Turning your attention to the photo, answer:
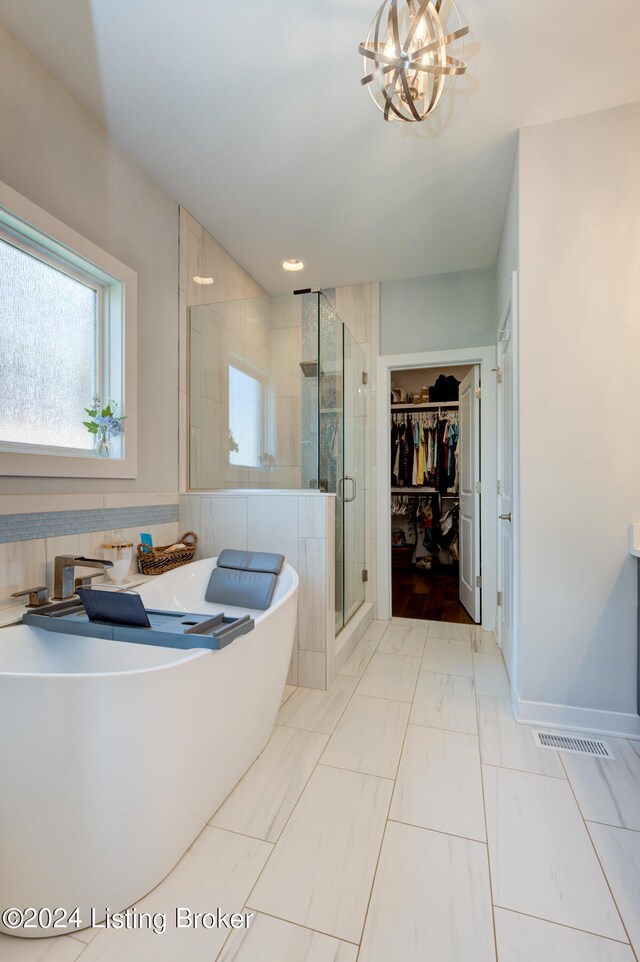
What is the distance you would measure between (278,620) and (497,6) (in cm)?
224

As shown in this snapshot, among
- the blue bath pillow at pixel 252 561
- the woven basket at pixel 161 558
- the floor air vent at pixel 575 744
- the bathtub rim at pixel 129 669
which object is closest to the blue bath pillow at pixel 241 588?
the blue bath pillow at pixel 252 561

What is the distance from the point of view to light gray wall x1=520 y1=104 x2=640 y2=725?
196 cm

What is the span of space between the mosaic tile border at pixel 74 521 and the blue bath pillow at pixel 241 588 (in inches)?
18.7

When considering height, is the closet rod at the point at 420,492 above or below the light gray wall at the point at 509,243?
below

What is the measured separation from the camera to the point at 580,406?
Result: 2012mm

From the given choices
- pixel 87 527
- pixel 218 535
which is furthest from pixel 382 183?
pixel 87 527

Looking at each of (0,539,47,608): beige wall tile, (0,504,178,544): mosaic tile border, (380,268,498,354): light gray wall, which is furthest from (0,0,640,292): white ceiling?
(0,539,47,608): beige wall tile

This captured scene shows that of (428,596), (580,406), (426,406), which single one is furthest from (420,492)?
(580,406)

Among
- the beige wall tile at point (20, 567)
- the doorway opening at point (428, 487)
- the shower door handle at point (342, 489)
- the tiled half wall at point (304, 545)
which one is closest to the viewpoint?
the beige wall tile at point (20, 567)

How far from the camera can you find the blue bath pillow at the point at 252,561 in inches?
83.9

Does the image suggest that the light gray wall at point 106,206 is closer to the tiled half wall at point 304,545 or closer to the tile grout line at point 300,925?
the tiled half wall at point 304,545

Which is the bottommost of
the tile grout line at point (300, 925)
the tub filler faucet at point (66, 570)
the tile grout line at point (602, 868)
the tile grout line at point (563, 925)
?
the tile grout line at point (602, 868)

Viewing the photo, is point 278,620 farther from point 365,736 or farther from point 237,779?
point 365,736

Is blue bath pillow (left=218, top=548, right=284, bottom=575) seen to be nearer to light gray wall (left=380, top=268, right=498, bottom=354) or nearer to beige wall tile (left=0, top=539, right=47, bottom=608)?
beige wall tile (left=0, top=539, right=47, bottom=608)
